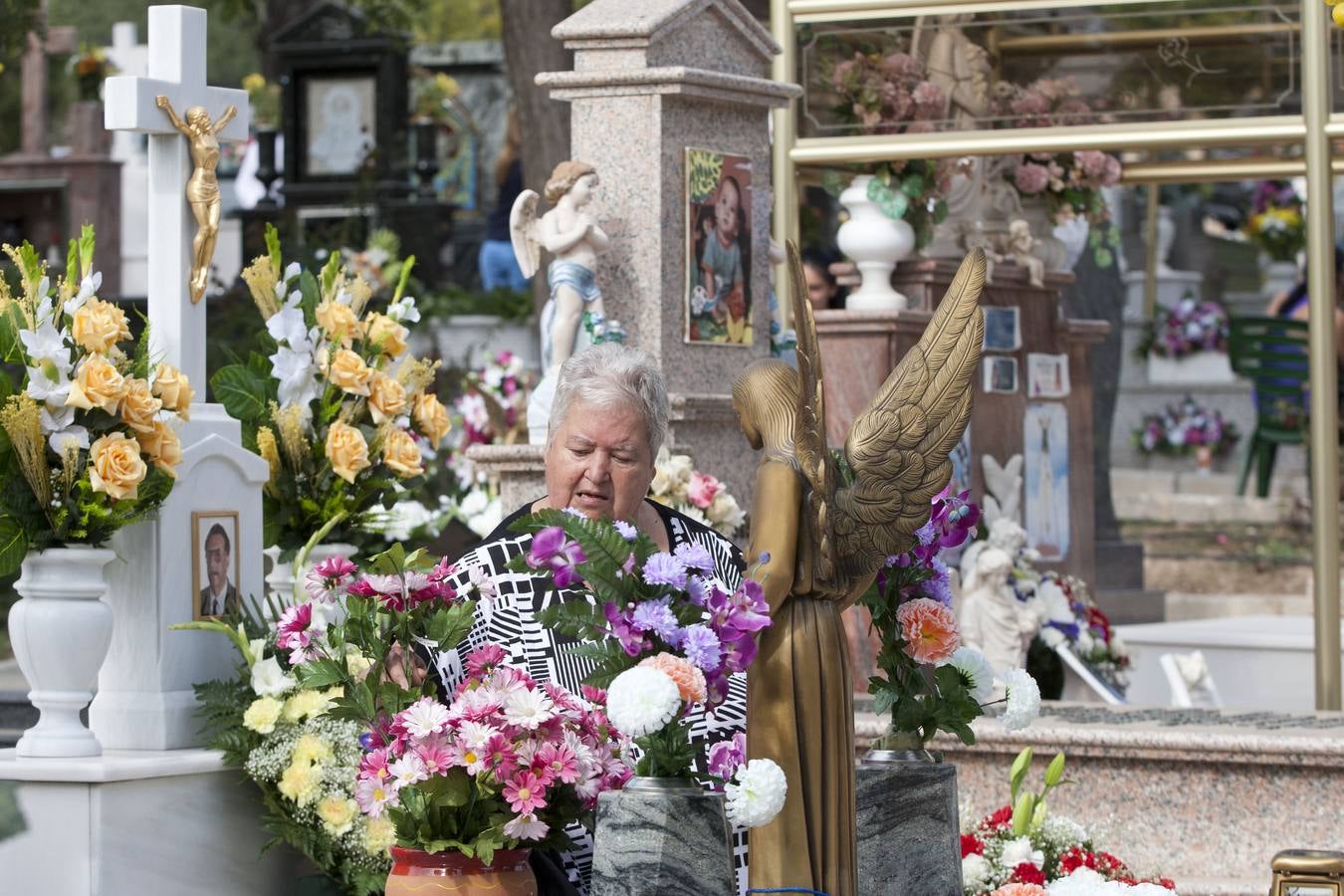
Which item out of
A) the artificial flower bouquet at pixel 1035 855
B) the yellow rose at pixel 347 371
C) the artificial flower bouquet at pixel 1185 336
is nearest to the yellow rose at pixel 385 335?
the yellow rose at pixel 347 371

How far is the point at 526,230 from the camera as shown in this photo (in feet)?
24.7

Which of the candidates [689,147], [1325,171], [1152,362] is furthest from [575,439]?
[1152,362]

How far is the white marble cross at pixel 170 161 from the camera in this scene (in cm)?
542

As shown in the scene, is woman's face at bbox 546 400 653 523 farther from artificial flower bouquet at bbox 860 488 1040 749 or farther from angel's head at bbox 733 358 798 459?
artificial flower bouquet at bbox 860 488 1040 749

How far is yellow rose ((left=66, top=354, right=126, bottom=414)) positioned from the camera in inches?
192

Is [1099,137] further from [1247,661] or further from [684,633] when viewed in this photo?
[684,633]

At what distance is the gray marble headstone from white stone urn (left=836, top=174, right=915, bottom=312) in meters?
5.24

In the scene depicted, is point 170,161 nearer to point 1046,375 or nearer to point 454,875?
point 454,875

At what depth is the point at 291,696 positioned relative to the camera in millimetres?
5094

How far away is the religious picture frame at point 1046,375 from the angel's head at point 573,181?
3.40 m

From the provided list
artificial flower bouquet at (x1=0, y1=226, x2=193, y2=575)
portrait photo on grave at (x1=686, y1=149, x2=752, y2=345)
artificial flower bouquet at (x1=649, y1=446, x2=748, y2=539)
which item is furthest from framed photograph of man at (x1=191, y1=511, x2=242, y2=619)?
portrait photo on grave at (x1=686, y1=149, x2=752, y2=345)

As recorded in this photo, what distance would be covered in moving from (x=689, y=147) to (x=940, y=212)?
7.71 feet

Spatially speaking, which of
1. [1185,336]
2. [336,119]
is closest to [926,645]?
[336,119]

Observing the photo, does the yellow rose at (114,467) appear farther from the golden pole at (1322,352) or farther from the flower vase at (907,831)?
the golden pole at (1322,352)
